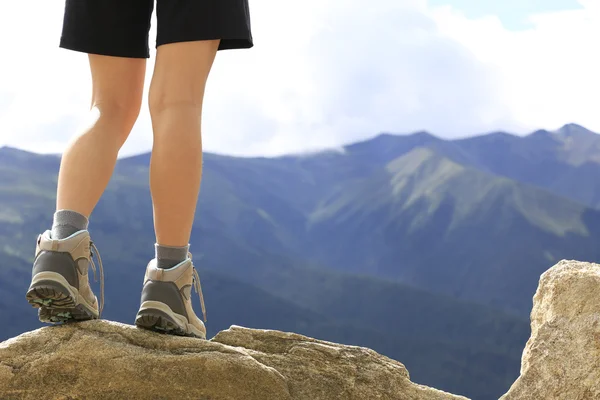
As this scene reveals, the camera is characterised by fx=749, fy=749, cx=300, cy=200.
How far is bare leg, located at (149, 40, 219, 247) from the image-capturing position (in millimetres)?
1955

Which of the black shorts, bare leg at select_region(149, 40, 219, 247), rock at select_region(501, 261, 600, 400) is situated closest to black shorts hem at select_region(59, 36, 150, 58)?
the black shorts

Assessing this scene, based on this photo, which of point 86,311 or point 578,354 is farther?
point 578,354

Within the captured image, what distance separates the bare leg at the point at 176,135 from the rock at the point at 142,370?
0.30 metres

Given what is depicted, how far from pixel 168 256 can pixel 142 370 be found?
31 cm

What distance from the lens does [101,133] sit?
206 centimetres

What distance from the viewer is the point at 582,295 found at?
2.35 metres

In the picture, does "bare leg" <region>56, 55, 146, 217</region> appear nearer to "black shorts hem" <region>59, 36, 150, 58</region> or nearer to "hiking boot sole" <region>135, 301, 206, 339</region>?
"black shorts hem" <region>59, 36, 150, 58</region>

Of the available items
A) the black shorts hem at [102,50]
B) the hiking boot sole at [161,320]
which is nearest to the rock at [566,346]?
the hiking boot sole at [161,320]

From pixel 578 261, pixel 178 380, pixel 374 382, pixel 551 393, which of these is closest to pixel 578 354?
pixel 551 393

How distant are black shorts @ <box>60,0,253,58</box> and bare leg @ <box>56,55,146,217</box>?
1.7 inches

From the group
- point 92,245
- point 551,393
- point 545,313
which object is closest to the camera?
point 92,245

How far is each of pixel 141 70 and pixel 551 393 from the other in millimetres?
1546

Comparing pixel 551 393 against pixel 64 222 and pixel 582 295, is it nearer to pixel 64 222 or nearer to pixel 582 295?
pixel 582 295

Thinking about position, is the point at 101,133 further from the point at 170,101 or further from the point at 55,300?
the point at 55,300
